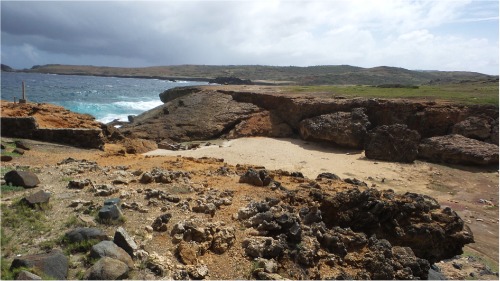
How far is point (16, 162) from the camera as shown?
12.1m

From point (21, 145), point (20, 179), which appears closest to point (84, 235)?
point (20, 179)

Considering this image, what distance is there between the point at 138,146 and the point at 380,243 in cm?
1756

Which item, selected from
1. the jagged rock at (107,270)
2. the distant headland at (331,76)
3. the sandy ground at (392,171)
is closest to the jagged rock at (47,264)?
the jagged rock at (107,270)

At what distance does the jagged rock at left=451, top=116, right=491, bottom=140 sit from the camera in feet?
84.6

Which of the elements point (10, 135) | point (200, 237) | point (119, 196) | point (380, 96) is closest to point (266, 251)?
point (200, 237)

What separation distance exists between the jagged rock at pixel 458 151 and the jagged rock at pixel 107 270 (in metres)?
23.4

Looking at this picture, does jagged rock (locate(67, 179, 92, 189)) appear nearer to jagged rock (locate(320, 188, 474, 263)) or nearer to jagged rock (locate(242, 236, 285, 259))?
jagged rock (locate(242, 236, 285, 259))

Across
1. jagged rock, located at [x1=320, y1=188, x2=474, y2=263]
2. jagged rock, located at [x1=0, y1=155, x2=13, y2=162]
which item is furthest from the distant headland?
jagged rock, located at [x1=0, y1=155, x2=13, y2=162]

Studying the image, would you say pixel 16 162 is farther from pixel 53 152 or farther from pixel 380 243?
pixel 380 243

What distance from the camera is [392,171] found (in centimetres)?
2203

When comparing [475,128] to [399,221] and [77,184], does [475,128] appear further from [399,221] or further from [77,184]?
[77,184]

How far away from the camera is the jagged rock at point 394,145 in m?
24.3

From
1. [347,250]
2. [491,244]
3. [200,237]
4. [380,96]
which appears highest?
[380,96]

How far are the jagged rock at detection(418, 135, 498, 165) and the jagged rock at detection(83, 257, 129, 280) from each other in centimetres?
2339
